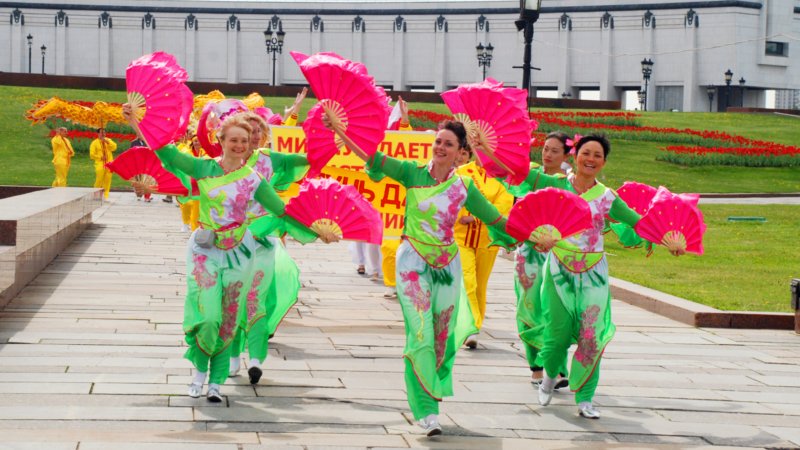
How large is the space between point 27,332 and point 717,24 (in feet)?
241

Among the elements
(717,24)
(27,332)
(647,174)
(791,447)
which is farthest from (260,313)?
(717,24)

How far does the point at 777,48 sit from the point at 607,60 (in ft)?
39.7

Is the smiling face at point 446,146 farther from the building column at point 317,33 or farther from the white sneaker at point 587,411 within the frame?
the building column at point 317,33

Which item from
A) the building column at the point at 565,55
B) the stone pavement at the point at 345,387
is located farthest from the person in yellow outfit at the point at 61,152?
the building column at the point at 565,55

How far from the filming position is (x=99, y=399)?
7488 mm

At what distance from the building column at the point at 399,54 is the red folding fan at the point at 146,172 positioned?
3014 inches

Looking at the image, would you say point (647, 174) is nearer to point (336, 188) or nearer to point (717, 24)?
point (336, 188)

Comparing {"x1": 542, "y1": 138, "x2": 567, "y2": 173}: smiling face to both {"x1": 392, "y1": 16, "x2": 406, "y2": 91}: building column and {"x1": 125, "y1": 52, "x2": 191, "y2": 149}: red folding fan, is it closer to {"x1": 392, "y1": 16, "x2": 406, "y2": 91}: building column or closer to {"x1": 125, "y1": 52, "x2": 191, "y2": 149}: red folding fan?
{"x1": 125, "y1": 52, "x2": 191, "y2": 149}: red folding fan

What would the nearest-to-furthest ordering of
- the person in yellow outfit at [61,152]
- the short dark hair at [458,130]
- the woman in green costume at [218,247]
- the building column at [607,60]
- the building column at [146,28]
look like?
the short dark hair at [458,130]
the woman in green costume at [218,247]
the person in yellow outfit at [61,152]
the building column at [607,60]
the building column at [146,28]

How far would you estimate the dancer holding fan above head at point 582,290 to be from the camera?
7.70 meters

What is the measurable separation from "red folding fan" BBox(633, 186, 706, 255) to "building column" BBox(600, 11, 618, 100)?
73143 mm

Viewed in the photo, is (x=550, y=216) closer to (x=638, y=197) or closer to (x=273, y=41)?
(x=638, y=197)

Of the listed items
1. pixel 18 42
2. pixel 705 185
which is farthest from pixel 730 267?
pixel 18 42

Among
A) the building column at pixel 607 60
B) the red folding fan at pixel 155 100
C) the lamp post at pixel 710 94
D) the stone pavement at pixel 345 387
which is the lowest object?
the stone pavement at pixel 345 387
